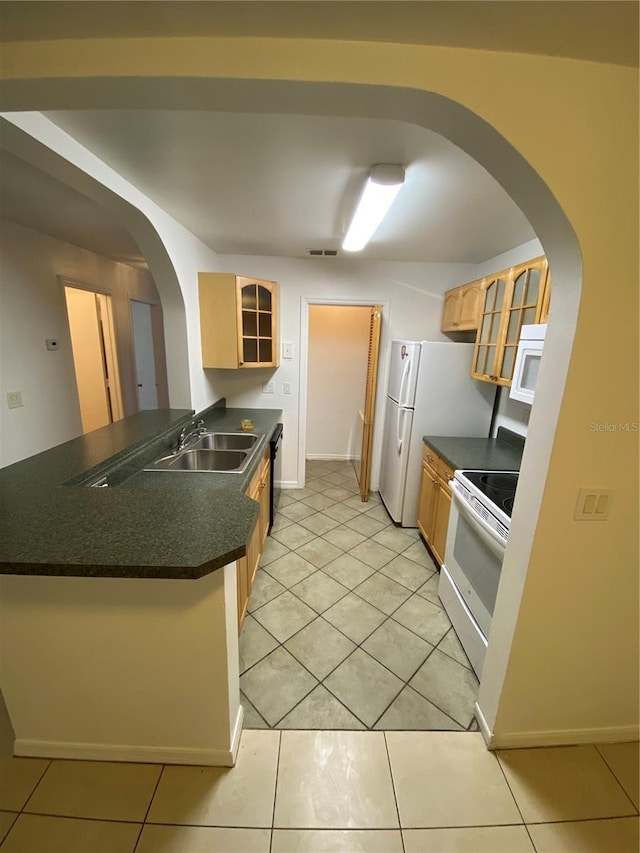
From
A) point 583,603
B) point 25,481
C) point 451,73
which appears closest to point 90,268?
point 25,481

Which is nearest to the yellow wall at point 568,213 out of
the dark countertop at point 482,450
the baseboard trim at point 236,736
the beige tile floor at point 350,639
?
the beige tile floor at point 350,639

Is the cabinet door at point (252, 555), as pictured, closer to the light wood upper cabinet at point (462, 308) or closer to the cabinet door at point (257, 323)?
the cabinet door at point (257, 323)

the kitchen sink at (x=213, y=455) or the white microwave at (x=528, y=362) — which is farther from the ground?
the white microwave at (x=528, y=362)

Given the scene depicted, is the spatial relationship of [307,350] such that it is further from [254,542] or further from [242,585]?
[242,585]

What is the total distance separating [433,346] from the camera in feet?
Result: 8.35

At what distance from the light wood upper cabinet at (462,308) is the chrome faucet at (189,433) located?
2.31m

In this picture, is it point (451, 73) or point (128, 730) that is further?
point (128, 730)

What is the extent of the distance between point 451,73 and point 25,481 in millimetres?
1923

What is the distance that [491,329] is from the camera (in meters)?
2.30

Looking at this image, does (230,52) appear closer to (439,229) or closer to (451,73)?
(451,73)

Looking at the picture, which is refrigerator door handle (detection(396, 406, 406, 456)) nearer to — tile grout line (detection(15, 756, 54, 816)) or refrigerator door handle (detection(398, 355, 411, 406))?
refrigerator door handle (detection(398, 355, 411, 406))

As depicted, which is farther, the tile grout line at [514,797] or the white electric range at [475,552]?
the white electric range at [475,552]

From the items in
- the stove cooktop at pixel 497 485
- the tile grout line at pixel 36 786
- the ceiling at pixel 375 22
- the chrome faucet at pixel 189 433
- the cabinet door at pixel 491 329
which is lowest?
the tile grout line at pixel 36 786

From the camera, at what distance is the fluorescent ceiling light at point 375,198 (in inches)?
54.6
